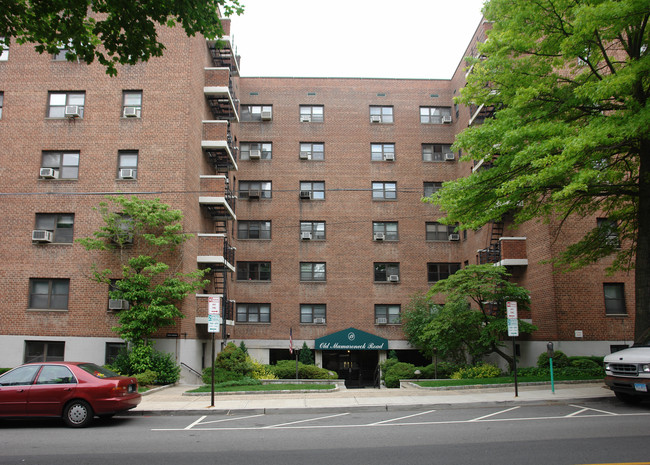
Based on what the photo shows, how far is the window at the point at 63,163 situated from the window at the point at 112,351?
8.04 meters

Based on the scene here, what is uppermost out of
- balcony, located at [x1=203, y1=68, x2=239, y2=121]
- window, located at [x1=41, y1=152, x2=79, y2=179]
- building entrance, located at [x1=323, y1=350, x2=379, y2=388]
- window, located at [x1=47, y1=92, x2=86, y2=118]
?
balcony, located at [x1=203, y1=68, x2=239, y2=121]

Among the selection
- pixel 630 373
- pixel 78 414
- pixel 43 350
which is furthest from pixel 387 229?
pixel 78 414

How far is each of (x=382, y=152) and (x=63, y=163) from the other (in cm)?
1965

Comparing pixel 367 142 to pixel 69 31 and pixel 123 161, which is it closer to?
pixel 123 161

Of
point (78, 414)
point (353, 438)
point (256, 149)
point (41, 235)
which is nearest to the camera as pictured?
point (353, 438)

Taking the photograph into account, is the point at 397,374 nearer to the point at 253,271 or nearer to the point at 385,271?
the point at 385,271

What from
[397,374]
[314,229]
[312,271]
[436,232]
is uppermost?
[314,229]

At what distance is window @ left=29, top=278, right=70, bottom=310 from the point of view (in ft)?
77.0

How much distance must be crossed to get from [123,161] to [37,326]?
8.29 meters

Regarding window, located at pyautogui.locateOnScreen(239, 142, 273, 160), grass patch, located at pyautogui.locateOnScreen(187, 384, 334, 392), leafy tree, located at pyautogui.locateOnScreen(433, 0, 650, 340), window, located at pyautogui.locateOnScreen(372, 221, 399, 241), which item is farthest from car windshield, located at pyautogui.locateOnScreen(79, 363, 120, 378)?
window, located at pyautogui.locateOnScreen(239, 142, 273, 160)

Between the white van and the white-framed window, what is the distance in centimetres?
2526

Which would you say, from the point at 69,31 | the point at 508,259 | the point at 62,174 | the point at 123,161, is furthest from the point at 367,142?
the point at 69,31

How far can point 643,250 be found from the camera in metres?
15.6

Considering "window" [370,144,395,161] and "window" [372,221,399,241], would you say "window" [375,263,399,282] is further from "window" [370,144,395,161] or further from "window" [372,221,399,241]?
"window" [370,144,395,161]
